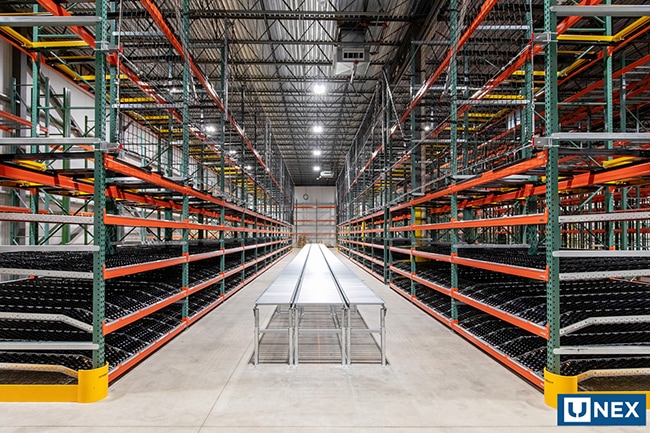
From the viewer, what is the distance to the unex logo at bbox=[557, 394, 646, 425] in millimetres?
3031

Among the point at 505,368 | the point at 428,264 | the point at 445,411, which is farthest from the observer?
the point at 428,264

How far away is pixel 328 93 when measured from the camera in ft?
55.1

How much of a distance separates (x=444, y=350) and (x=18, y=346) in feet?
15.5

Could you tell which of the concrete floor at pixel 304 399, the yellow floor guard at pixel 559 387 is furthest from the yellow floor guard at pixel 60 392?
the yellow floor guard at pixel 559 387

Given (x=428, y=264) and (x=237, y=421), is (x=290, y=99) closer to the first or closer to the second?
(x=428, y=264)

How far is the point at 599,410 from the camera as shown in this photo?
314cm

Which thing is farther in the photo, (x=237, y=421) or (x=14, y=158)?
(x=14, y=158)

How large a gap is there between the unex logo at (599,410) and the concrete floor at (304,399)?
0.10 meters

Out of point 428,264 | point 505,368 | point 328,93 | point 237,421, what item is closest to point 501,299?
point 505,368

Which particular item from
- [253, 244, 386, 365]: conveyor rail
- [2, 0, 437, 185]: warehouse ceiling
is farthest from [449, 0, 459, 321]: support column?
[2, 0, 437, 185]: warehouse ceiling

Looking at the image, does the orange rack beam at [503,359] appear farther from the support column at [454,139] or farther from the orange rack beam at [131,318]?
the orange rack beam at [131,318]

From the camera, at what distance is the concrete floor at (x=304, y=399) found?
3000 mm

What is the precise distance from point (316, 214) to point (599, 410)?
→ 115 feet

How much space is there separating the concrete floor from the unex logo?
0.10 metres
